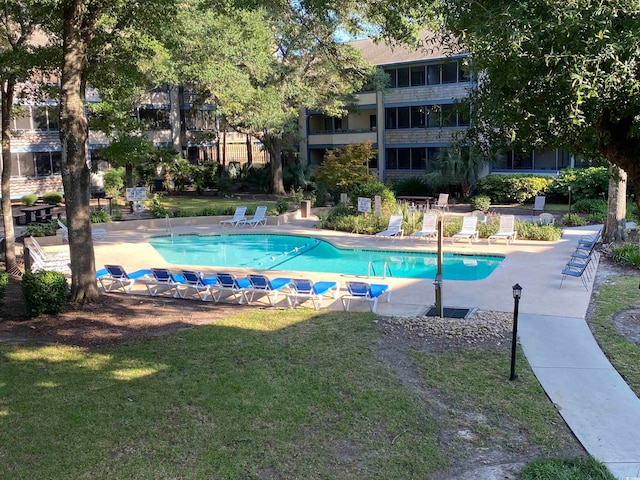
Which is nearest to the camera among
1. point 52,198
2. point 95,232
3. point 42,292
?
point 42,292

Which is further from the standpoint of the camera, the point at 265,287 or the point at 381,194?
the point at 381,194

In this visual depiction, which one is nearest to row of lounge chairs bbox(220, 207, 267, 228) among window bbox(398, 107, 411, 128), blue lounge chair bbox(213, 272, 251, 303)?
blue lounge chair bbox(213, 272, 251, 303)

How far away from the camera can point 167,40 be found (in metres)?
15.1

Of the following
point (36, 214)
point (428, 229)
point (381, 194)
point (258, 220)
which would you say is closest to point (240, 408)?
point (428, 229)

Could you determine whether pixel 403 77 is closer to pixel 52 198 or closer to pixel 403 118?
pixel 403 118

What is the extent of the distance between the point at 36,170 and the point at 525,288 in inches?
1273

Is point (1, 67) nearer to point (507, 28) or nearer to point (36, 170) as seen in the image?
point (507, 28)

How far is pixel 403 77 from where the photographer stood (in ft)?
123

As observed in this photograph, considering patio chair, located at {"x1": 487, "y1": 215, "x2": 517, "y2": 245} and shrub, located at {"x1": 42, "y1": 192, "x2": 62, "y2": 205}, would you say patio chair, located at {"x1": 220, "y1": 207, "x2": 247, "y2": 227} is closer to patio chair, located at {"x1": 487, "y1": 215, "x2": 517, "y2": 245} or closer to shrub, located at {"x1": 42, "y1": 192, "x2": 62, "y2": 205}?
patio chair, located at {"x1": 487, "y1": 215, "x2": 517, "y2": 245}

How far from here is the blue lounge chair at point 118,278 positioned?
14.1 metres

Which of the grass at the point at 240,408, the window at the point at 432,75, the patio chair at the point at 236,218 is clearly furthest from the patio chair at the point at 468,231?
the window at the point at 432,75

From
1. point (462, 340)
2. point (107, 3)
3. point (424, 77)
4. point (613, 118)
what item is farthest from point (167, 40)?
point (424, 77)

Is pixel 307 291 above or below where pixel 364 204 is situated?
below

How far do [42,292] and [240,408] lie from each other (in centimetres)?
597
